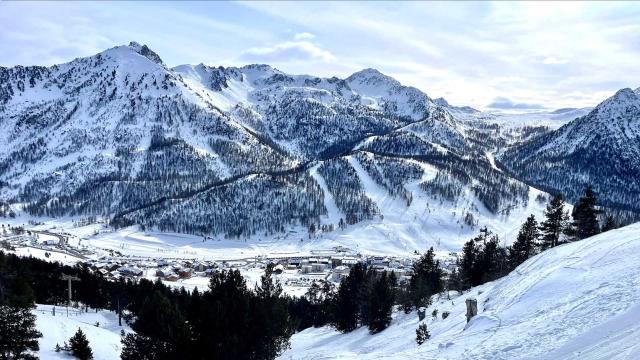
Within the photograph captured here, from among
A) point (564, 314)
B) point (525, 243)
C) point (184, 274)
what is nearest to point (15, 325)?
point (564, 314)

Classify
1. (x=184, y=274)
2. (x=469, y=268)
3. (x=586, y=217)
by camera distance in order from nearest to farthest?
(x=586, y=217) < (x=469, y=268) < (x=184, y=274)

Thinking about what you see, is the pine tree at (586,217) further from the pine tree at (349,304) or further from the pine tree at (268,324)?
the pine tree at (268,324)

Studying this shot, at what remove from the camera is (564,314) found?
2105 cm

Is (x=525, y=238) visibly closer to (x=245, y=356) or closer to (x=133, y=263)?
(x=245, y=356)

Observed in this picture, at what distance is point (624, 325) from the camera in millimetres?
16906

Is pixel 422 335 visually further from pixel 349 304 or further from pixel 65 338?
pixel 65 338

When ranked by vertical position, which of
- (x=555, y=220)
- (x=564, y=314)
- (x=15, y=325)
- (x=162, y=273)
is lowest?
(x=162, y=273)

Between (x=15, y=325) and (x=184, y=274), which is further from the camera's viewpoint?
(x=184, y=274)

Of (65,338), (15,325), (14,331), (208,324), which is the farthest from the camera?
(65,338)

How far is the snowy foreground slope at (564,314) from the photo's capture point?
673 inches

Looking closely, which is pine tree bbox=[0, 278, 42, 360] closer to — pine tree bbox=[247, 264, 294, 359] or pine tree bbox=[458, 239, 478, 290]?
pine tree bbox=[247, 264, 294, 359]

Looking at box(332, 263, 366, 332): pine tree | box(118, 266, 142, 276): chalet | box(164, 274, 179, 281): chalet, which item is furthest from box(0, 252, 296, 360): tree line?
box(118, 266, 142, 276): chalet

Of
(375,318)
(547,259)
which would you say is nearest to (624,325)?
(547,259)

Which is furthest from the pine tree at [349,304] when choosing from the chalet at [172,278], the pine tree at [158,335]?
the chalet at [172,278]
